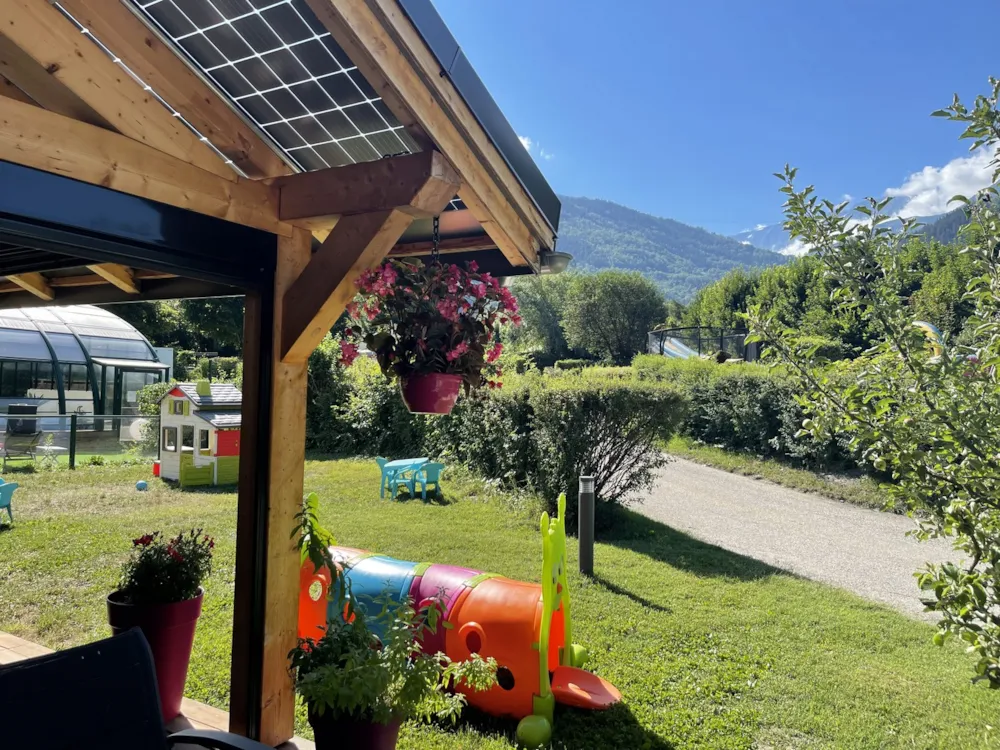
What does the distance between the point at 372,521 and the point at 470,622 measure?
15.3 ft

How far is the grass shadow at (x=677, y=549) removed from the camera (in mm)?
6367

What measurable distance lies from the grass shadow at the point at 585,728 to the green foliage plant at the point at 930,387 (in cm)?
185

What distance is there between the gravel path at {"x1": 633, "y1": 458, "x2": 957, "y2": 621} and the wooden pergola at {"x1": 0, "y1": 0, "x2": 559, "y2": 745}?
545cm

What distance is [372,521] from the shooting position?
780 cm

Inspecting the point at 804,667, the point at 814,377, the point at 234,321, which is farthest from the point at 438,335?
the point at 234,321

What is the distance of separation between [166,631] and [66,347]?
703 inches

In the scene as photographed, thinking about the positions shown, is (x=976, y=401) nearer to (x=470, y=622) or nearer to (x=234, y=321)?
(x=470, y=622)

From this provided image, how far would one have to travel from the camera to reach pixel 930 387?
186 centimetres

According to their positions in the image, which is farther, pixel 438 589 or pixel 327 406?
pixel 327 406

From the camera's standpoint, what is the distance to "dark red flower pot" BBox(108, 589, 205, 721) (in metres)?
3.07

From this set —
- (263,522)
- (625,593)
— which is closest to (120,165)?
(263,522)

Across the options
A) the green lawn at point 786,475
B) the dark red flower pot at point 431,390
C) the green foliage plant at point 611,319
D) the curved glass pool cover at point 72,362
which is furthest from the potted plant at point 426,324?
the green foliage plant at point 611,319

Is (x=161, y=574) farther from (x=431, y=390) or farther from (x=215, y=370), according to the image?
(x=215, y=370)

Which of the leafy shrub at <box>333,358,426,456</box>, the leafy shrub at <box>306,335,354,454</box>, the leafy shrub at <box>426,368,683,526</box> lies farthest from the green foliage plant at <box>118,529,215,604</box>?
the leafy shrub at <box>306,335,354,454</box>
